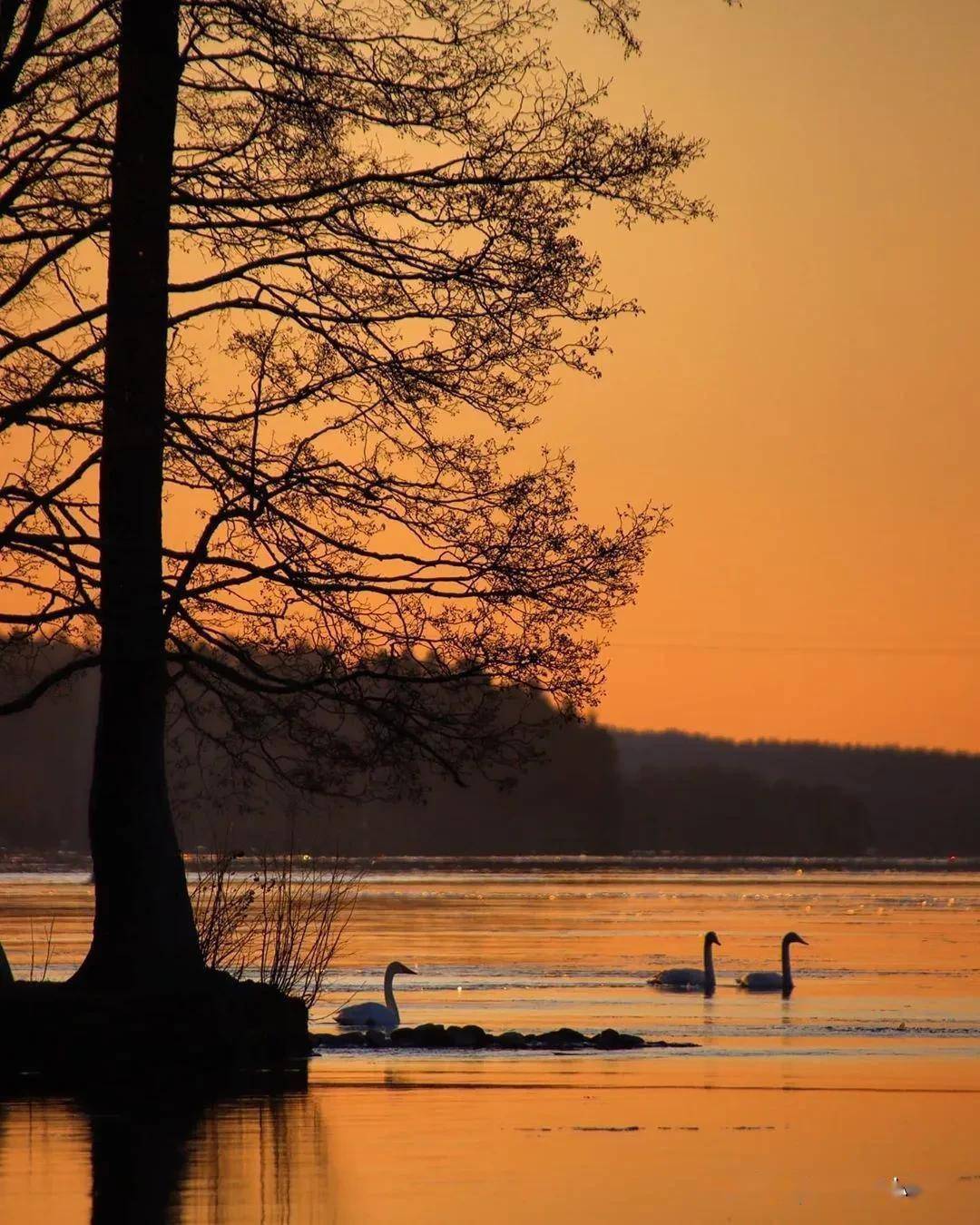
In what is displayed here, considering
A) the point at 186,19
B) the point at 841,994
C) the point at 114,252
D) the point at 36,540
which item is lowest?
the point at 841,994

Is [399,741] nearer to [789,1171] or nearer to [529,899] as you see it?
[789,1171]

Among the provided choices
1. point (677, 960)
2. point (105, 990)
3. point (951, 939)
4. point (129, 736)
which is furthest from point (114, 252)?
point (951, 939)

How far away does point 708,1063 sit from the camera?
67.8 feet

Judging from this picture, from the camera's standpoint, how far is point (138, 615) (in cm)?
1717

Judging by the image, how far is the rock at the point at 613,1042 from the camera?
22.7 m

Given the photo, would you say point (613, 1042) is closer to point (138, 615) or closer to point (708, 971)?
point (138, 615)

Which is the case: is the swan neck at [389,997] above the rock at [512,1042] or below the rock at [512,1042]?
above

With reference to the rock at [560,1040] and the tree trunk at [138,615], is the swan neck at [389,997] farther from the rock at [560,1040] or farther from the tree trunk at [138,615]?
the tree trunk at [138,615]

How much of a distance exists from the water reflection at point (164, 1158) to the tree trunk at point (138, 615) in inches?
76.1

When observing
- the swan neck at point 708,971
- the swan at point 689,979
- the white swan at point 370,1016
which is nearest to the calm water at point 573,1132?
the white swan at point 370,1016

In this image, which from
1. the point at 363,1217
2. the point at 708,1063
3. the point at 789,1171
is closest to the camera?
the point at 363,1217

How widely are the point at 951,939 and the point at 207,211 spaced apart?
44297 mm

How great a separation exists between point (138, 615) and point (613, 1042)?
819 cm

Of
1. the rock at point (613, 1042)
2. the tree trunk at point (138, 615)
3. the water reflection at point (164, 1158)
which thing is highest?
the tree trunk at point (138, 615)
